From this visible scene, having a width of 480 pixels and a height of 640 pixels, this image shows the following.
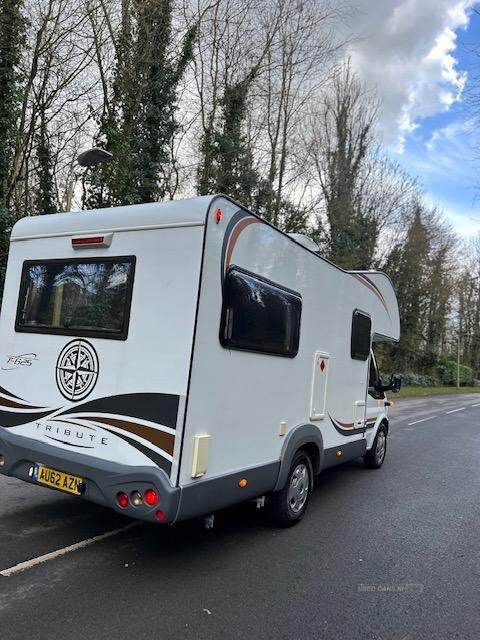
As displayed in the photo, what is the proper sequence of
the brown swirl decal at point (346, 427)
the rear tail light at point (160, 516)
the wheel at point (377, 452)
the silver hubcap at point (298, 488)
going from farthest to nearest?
the wheel at point (377, 452), the brown swirl decal at point (346, 427), the silver hubcap at point (298, 488), the rear tail light at point (160, 516)

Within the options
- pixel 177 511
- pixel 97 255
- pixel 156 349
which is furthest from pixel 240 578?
pixel 97 255

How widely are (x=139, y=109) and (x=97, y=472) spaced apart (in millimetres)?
13547

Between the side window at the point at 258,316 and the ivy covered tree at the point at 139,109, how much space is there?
35.8ft

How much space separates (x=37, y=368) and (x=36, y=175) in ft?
41.6

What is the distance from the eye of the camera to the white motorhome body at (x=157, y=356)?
3686 millimetres

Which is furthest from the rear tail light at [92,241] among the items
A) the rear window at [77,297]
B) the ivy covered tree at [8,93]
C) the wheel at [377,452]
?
the ivy covered tree at [8,93]

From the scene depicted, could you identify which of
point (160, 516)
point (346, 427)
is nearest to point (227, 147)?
point (346, 427)

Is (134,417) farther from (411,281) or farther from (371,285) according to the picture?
(411,281)

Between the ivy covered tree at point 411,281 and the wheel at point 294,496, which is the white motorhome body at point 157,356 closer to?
Result: the wheel at point 294,496

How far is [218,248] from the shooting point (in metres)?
3.87

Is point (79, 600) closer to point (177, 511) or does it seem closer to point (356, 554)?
point (177, 511)

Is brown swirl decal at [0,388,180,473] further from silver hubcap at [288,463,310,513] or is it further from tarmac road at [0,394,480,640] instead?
silver hubcap at [288,463,310,513]

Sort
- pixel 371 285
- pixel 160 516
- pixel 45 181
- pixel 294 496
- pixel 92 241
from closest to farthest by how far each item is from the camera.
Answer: pixel 160 516 < pixel 92 241 < pixel 294 496 < pixel 371 285 < pixel 45 181

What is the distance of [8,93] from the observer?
12.1 m
